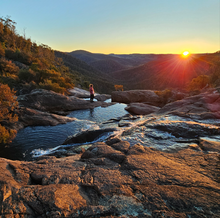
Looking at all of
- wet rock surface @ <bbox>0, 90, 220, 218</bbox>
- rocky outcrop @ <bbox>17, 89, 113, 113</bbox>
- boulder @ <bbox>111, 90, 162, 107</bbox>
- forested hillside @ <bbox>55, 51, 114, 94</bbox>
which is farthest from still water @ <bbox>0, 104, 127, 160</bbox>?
forested hillside @ <bbox>55, 51, 114, 94</bbox>

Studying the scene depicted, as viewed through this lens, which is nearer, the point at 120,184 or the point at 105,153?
the point at 120,184

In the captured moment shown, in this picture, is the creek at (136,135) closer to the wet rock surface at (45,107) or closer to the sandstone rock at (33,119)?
the sandstone rock at (33,119)

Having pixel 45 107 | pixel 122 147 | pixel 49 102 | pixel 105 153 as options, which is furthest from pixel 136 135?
pixel 49 102

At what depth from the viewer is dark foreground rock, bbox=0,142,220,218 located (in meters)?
2.23

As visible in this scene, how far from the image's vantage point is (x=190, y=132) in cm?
616

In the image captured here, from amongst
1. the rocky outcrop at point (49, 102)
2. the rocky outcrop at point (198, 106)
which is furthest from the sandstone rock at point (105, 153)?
the rocky outcrop at point (49, 102)

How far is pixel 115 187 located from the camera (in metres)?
2.80

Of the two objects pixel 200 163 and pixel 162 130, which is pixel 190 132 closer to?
pixel 162 130

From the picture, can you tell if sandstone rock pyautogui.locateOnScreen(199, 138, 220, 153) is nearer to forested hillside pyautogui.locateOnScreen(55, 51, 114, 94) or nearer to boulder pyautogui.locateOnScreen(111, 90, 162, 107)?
boulder pyautogui.locateOnScreen(111, 90, 162, 107)

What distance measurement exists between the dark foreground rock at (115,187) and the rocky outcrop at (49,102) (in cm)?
1111

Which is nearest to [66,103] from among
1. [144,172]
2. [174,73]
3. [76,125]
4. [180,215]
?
[76,125]

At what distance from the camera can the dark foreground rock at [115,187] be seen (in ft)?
7.33

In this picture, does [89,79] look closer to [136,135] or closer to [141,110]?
[141,110]

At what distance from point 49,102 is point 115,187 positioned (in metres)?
13.0
